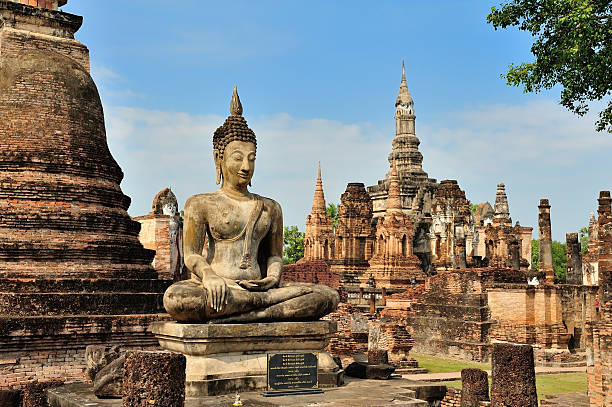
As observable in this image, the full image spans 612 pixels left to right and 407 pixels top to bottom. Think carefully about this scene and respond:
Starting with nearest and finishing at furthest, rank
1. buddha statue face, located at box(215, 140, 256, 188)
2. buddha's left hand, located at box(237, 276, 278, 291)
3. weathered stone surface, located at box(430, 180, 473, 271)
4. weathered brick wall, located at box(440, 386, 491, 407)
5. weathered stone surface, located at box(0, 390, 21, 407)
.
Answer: buddha's left hand, located at box(237, 276, 278, 291), buddha statue face, located at box(215, 140, 256, 188), weathered stone surface, located at box(0, 390, 21, 407), weathered brick wall, located at box(440, 386, 491, 407), weathered stone surface, located at box(430, 180, 473, 271)

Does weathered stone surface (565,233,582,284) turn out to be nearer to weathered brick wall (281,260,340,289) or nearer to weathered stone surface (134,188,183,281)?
weathered brick wall (281,260,340,289)

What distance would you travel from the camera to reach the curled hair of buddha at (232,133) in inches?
308

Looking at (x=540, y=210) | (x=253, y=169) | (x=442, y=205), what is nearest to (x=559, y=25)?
(x=253, y=169)

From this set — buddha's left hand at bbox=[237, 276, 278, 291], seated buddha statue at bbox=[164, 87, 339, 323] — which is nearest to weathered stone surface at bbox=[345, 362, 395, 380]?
seated buddha statue at bbox=[164, 87, 339, 323]

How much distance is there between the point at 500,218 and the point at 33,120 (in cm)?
2853

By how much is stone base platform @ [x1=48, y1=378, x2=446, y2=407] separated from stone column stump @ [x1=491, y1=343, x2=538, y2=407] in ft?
3.83

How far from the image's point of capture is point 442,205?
36.9 metres

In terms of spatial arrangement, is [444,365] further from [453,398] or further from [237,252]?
[237,252]

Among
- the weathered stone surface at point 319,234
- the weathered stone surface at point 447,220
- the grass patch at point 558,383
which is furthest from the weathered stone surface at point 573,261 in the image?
the weathered stone surface at point 319,234

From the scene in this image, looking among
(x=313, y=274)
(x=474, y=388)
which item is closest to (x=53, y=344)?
(x=474, y=388)

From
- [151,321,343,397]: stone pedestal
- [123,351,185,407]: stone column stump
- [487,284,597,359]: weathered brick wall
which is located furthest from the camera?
[487,284,597,359]: weathered brick wall

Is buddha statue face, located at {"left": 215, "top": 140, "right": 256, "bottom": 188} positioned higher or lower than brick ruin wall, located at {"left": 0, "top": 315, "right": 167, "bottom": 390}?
higher

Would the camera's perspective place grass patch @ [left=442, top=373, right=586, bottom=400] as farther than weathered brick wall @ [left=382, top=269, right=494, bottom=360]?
No

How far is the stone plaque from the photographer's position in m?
7.03
